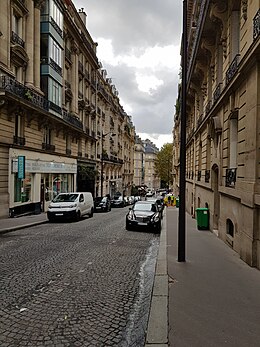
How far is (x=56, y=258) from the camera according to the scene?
343 inches

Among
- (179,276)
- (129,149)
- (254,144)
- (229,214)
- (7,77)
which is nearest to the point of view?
(179,276)

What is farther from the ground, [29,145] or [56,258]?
[29,145]

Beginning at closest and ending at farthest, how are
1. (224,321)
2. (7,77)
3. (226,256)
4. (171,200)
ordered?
(224,321) → (226,256) → (7,77) → (171,200)

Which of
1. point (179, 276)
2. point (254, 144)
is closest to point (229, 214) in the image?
point (254, 144)

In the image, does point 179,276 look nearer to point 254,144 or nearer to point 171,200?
point 254,144

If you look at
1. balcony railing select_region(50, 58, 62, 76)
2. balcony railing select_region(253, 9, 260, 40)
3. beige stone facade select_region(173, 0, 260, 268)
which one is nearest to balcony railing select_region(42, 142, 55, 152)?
balcony railing select_region(50, 58, 62, 76)

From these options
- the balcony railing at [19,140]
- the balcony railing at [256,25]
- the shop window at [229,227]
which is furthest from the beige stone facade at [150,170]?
the balcony railing at [256,25]

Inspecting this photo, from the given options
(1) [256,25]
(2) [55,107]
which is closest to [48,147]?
(2) [55,107]

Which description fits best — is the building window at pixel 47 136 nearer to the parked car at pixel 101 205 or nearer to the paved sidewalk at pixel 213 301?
the parked car at pixel 101 205

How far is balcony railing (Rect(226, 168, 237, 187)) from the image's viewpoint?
9.62 meters

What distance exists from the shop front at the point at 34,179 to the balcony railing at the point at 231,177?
13.5m

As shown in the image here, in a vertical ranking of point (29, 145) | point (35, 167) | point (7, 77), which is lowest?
point (35, 167)

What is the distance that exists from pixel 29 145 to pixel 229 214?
16.0 metres

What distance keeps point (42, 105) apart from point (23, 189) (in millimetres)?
6100
